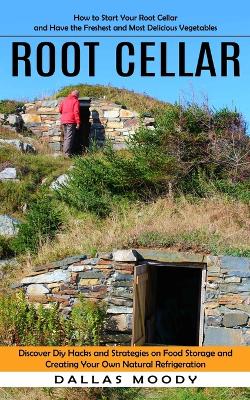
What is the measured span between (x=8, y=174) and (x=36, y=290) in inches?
251

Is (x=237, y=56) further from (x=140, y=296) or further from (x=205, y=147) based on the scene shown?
(x=140, y=296)

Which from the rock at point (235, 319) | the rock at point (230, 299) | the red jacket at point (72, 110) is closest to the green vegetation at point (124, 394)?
the rock at point (235, 319)

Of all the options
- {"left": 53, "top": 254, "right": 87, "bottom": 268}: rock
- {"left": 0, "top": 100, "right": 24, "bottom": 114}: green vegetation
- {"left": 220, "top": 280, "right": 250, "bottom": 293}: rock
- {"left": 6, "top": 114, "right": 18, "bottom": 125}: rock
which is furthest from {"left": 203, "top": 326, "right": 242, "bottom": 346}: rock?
{"left": 0, "top": 100, "right": 24, "bottom": 114}: green vegetation

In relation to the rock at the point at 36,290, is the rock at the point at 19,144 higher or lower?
higher

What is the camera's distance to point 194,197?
12172mm

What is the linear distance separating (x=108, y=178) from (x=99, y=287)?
362cm

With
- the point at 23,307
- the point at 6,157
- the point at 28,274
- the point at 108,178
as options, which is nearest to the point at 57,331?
the point at 23,307

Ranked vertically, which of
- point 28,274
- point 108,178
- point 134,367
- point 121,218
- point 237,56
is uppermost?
point 237,56

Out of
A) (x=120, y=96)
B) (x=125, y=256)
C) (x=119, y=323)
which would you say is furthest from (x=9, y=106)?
(x=119, y=323)

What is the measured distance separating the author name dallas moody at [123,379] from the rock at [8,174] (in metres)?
9.01

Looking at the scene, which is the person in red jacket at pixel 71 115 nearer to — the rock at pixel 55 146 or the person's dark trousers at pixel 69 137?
the person's dark trousers at pixel 69 137

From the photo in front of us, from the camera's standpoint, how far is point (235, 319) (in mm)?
9219

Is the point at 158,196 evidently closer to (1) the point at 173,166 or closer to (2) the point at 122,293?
(1) the point at 173,166

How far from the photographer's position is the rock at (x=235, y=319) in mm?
9195
